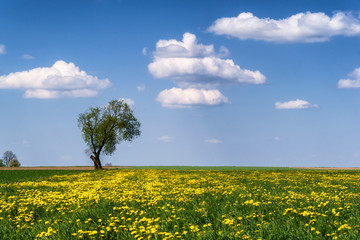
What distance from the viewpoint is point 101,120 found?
60719mm

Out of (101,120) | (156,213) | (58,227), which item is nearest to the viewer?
(58,227)

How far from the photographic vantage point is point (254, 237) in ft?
25.8

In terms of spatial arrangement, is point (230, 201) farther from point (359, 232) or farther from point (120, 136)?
point (120, 136)

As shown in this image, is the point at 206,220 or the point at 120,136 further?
the point at 120,136

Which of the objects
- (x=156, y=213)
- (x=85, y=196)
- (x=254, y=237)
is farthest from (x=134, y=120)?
(x=254, y=237)

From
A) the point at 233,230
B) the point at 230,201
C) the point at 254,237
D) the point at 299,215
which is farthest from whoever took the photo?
the point at 230,201

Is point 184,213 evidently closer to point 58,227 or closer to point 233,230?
point 233,230

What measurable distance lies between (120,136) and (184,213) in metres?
52.6

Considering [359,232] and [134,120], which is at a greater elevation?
[134,120]

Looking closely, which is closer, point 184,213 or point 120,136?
point 184,213

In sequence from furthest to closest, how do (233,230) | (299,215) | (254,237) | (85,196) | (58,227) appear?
(85,196)
(299,215)
(58,227)
(233,230)
(254,237)

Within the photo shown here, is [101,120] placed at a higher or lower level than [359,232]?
higher

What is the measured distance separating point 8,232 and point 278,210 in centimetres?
846

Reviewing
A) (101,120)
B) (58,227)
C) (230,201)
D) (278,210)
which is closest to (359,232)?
(278,210)
